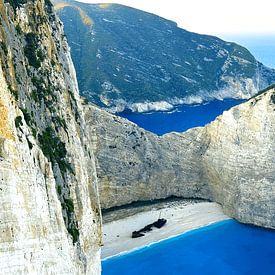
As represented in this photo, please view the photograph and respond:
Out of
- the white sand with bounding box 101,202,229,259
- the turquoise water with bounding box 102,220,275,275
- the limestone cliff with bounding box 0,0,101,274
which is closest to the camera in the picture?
the limestone cliff with bounding box 0,0,101,274

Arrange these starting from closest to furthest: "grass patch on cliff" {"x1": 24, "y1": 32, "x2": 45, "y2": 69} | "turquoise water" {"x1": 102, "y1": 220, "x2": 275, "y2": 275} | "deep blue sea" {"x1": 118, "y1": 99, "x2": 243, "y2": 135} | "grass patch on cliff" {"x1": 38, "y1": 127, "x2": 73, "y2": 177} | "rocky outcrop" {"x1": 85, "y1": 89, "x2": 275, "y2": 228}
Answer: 1. "grass patch on cliff" {"x1": 38, "y1": 127, "x2": 73, "y2": 177}
2. "grass patch on cliff" {"x1": 24, "y1": 32, "x2": 45, "y2": 69}
3. "turquoise water" {"x1": 102, "y1": 220, "x2": 275, "y2": 275}
4. "rocky outcrop" {"x1": 85, "y1": 89, "x2": 275, "y2": 228}
5. "deep blue sea" {"x1": 118, "y1": 99, "x2": 243, "y2": 135}

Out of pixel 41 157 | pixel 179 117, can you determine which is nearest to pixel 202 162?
pixel 41 157

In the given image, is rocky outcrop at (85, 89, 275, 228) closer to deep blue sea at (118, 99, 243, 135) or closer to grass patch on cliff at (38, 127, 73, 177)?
grass patch on cliff at (38, 127, 73, 177)

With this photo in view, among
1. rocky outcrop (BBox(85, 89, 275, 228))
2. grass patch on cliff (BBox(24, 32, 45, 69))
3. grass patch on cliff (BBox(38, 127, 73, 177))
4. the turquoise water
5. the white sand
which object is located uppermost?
grass patch on cliff (BBox(24, 32, 45, 69))

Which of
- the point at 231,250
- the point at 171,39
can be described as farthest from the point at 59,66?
the point at 171,39

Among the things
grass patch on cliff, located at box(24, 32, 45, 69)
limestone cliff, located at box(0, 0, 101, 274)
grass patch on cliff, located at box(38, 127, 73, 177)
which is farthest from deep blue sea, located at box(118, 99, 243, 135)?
grass patch on cliff, located at box(38, 127, 73, 177)

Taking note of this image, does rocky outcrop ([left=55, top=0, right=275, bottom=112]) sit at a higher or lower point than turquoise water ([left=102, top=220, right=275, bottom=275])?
higher
